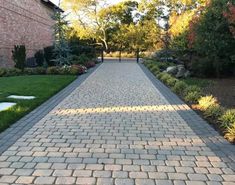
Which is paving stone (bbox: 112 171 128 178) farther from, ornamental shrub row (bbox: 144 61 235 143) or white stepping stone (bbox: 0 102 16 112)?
white stepping stone (bbox: 0 102 16 112)

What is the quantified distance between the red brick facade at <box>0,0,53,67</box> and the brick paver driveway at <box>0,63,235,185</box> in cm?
1372

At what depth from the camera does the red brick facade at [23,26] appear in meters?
20.3

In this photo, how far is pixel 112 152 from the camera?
5145mm

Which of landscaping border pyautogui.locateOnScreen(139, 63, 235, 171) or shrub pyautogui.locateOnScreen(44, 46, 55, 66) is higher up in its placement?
shrub pyautogui.locateOnScreen(44, 46, 55, 66)

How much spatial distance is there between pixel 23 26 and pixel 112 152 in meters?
21.3

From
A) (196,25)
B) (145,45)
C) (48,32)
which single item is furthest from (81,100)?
(145,45)

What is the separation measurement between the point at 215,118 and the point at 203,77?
9664 mm

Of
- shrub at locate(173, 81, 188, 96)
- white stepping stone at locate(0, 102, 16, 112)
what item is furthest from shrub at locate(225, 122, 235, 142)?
white stepping stone at locate(0, 102, 16, 112)

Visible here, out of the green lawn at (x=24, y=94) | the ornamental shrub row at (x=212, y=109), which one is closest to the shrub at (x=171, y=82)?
the ornamental shrub row at (x=212, y=109)

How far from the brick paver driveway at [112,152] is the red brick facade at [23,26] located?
45.0 ft

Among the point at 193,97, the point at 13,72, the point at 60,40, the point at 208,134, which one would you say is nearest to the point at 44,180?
the point at 208,134

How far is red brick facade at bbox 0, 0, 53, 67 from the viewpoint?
20328mm

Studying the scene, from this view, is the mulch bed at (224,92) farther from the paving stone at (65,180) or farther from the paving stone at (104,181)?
the paving stone at (65,180)

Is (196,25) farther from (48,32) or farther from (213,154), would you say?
(48,32)
